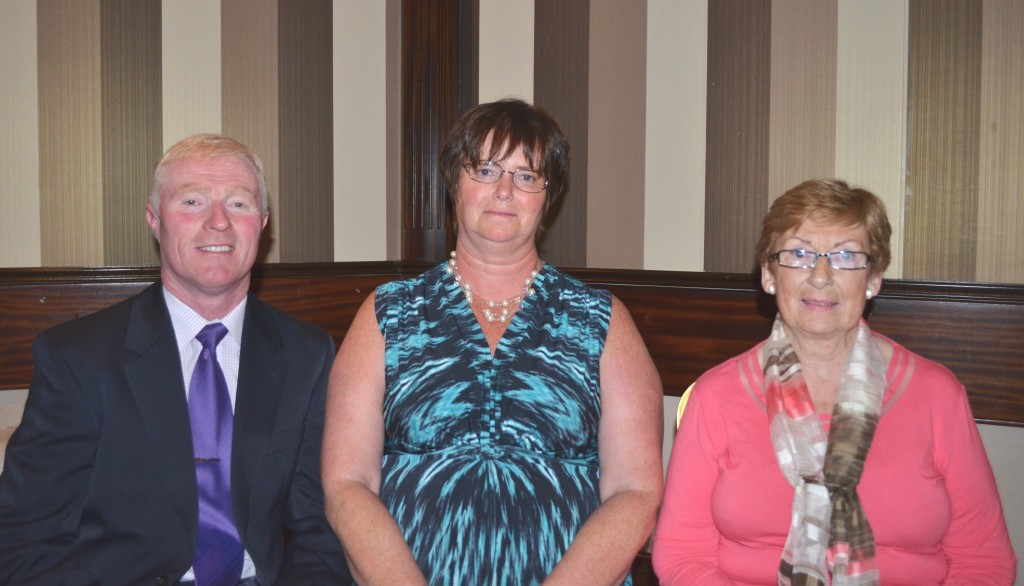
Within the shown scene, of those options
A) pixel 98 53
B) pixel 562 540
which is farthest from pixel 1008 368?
pixel 98 53

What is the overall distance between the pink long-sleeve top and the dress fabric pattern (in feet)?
0.80

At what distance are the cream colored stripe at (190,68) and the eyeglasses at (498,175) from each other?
1366mm

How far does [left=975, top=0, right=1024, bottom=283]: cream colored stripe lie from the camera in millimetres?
2648

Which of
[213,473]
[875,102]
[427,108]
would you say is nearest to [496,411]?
[213,473]

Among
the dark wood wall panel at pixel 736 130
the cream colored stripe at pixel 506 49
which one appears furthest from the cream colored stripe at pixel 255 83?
the dark wood wall panel at pixel 736 130

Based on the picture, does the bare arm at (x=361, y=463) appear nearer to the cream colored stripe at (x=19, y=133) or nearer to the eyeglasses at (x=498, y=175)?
the eyeglasses at (x=498, y=175)

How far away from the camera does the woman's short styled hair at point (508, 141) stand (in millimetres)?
2215

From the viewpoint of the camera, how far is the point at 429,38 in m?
3.61

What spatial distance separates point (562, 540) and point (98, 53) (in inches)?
85.2

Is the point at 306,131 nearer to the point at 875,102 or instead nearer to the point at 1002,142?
the point at 875,102

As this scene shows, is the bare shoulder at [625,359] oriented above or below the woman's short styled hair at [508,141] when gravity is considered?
below

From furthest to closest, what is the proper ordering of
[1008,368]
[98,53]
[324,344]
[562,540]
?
1. [98,53]
2. [1008,368]
3. [324,344]
4. [562,540]

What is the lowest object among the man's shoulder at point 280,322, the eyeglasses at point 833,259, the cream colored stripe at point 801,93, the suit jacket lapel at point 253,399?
the suit jacket lapel at point 253,399

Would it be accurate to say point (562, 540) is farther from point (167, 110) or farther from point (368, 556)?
point (167, 110)
